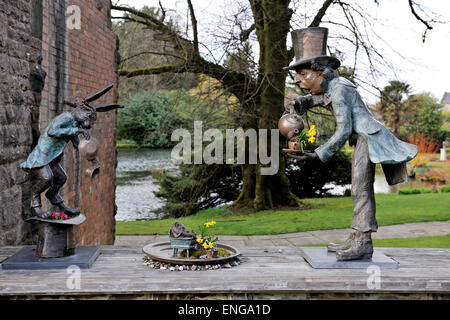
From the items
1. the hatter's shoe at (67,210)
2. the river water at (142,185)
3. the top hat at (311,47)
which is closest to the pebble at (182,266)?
the hatter's shoe at (67,210)

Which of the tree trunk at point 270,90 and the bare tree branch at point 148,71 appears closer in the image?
the tree trunk at point 270,90

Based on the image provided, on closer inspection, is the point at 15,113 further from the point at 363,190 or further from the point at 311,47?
the point at 363,190

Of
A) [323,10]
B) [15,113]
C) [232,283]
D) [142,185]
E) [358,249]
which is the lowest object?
[142,185]

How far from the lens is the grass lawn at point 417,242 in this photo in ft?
24.5

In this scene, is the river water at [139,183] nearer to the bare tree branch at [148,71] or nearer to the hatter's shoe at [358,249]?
the bare tree branch at [148,71]

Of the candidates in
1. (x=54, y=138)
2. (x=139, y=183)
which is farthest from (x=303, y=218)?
(x=139, y=183)

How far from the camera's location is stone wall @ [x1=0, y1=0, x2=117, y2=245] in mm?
4336

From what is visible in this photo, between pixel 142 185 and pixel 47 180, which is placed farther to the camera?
pixel 142 185

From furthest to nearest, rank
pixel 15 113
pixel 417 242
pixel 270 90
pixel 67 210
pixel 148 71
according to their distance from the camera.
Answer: pixel 148 71 < pixel 270 90 < pixel 417 242 < pixel 15 113 < pixel 67 210

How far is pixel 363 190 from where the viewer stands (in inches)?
135

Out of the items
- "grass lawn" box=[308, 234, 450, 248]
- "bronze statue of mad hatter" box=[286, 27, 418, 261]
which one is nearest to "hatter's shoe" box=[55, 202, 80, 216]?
"bronze statue of mad hatter" box=[286, 27, 418, 261]

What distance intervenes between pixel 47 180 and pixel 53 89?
2384 millimetres

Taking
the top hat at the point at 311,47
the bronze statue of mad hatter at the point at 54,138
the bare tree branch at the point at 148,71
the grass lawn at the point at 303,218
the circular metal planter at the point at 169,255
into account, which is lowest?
the grass lawn at the point at 303,218

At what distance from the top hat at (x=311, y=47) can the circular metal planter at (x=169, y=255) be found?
5.05 ft
